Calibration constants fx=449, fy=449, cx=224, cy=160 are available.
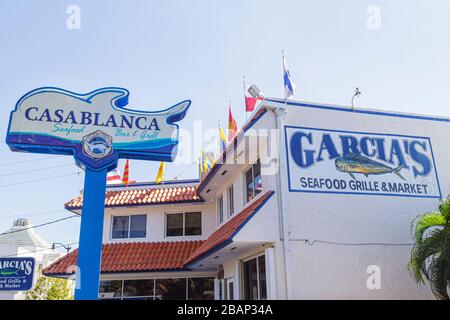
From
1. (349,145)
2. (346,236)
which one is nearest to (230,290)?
(346,236)

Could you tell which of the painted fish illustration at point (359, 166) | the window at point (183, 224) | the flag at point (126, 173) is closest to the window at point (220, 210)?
the window at point (183, 224)

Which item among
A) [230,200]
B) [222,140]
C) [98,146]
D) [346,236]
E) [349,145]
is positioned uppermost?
[222,140]

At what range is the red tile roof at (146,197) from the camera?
60.5 feet

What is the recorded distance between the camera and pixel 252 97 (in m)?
13.4

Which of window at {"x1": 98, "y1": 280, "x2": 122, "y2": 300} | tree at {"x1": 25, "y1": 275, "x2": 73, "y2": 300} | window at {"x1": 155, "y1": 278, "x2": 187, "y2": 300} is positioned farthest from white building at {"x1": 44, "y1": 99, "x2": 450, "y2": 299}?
tree at {"x1": 25, "y1": 275, "x2": 73, "y2": 300}

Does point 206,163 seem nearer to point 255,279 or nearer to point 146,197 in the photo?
point 146,197

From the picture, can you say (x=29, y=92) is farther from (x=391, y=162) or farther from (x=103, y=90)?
(x=391, y=162)

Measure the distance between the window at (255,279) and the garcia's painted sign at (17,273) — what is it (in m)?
6.44

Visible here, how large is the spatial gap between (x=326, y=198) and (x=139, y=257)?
346 inches

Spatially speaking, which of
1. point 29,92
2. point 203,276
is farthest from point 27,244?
point 29,92

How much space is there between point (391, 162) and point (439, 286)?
3.81 metres

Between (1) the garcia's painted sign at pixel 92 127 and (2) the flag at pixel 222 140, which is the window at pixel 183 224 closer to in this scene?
(2) the flag at pixel 222 140
